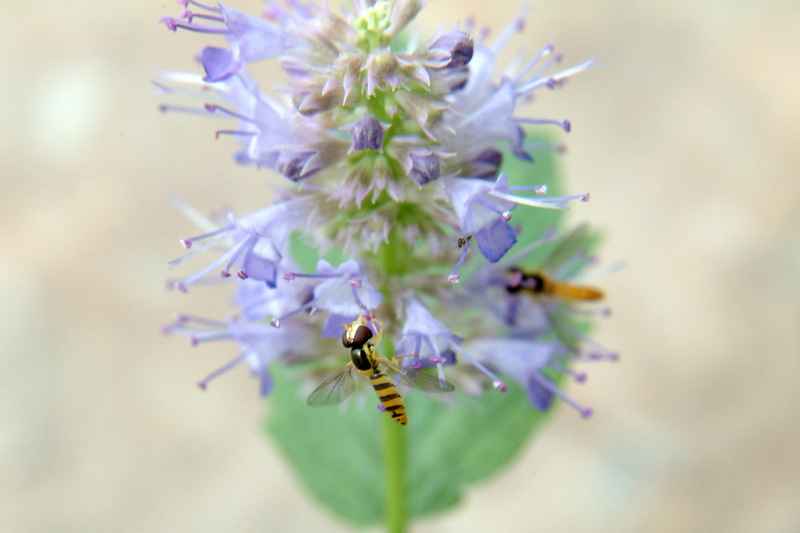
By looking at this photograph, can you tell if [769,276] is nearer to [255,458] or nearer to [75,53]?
[255,458]

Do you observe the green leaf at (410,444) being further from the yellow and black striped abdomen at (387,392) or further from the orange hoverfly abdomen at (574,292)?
the yellow and black striped abdomen at (387,392)

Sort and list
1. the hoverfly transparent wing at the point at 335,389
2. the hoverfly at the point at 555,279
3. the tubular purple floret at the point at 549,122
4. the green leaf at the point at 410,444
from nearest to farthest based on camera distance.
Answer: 1. the tubular purple floret at the point at 549,122
2. the hoverfly transparent wing at the point at 335,389
3. the hoverfly at the point at 555,279
4. the green leaf at the point at 410,444

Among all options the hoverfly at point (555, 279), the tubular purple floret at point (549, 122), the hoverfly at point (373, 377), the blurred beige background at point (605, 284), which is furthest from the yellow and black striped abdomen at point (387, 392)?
the blurred beige background at point (605, 284)

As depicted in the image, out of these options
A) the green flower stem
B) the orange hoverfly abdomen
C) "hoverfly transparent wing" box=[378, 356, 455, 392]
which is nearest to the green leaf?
the green flower stem

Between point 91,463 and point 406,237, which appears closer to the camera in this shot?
point 406,237

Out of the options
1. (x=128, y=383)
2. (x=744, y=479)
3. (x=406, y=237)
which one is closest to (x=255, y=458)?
(x=128, y=383)

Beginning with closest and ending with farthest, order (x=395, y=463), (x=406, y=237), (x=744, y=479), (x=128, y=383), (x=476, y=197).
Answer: (x=476, y=197)
(x=406, y=237)
(x=395, y=463)
(x=744, y=479)
(x=128, y=383)

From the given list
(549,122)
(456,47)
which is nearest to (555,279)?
(549,122)

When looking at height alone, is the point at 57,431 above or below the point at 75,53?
below
